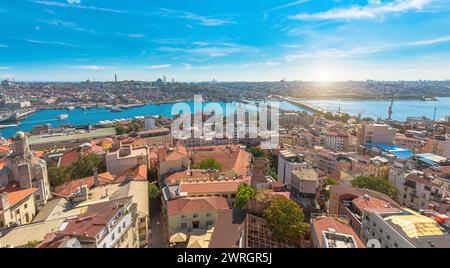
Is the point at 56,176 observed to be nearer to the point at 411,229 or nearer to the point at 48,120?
the point at 411,229

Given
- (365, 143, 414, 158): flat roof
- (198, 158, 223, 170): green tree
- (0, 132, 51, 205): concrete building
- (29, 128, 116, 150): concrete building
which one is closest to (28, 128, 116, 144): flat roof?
(29, 128, 116, 150): concrete building

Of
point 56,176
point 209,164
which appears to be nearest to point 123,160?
point 56,176

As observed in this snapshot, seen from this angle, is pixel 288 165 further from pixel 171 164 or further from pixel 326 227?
pixel 326 227

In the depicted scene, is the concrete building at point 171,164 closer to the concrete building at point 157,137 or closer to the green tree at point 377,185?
the green tree at point 377,185

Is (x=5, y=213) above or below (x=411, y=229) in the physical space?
below
